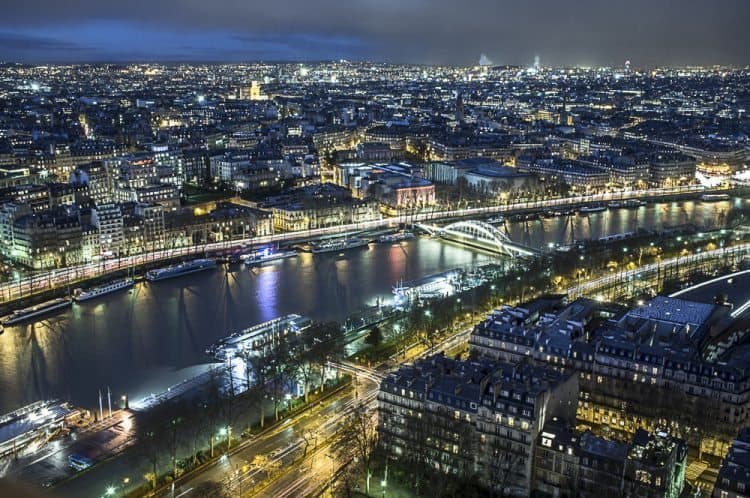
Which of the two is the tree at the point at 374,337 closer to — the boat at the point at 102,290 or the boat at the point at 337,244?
the boat at the point at 102,290

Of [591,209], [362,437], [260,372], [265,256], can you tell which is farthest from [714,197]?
[362,437]

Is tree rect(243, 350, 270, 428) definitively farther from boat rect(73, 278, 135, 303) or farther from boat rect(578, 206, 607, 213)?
boat rect(578, 206, 607, 213)

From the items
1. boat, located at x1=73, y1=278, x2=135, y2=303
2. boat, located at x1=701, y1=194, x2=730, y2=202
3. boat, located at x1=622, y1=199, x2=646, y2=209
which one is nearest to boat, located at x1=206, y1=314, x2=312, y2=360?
boat, located at x1=73, y1=278, x2=135, y2=303

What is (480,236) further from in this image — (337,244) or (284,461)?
(284,461)

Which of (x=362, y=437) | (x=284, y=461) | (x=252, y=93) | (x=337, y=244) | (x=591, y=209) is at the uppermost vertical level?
(x=252, y=93)

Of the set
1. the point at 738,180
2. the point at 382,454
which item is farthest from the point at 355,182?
the point at 382,454

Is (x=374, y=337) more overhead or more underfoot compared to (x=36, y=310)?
more overhead

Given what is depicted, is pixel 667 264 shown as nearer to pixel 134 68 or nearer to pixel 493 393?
pixel 493 393
